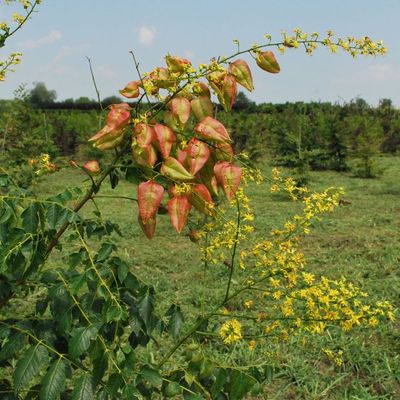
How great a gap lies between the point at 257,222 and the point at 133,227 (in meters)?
1.59

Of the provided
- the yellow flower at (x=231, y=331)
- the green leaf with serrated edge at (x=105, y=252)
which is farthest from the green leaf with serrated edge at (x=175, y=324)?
the green leaf with serrated edge at (x=105, y=252)

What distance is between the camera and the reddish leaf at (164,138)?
3.49 feet

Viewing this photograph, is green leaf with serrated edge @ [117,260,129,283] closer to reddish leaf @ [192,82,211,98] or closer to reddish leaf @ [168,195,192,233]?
reddish leaf @ [168,195,192,233]

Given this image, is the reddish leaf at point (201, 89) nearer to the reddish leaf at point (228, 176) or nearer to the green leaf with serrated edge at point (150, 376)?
the reddish leaf at point (228, 176)

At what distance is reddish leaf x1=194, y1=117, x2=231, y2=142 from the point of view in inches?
41.5

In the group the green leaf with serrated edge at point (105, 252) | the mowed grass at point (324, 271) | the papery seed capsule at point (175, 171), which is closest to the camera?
the papery seed capsule at point (175, 171)

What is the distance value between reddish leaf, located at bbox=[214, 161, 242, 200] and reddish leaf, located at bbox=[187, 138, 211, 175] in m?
0.04

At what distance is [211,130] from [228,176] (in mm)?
98

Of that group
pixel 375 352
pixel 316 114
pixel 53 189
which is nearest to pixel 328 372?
pixel 375 352

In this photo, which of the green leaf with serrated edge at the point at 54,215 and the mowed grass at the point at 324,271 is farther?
the mowed grass at the point at 324,271

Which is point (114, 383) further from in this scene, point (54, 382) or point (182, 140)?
point (182, 140)

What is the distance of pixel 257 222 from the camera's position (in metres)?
6.86

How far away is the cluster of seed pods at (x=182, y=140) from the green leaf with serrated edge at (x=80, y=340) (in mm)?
232

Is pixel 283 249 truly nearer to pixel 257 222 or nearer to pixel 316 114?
pixel 257 222
